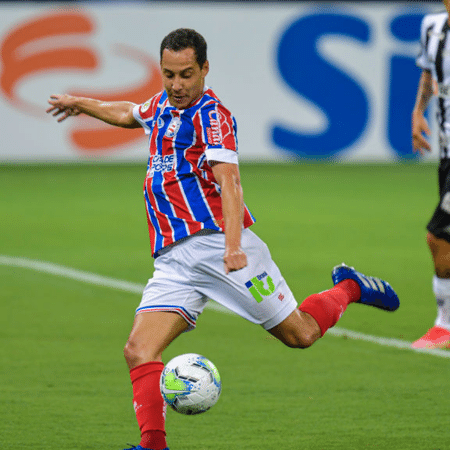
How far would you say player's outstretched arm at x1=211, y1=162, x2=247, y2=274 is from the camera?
4.24 metres

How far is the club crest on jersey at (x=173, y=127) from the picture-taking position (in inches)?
179

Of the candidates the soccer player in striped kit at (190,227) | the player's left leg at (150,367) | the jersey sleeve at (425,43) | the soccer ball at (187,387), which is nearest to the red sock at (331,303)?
the soccer player in striped kit at (190,227)

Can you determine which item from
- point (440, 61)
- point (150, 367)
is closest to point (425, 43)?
point (440, 61)

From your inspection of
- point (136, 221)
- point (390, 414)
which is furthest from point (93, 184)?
point (390, 414)

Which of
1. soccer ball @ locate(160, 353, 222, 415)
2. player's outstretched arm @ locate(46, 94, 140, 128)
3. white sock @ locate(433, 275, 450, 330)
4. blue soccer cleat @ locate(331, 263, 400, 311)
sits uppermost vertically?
player's outstretched arm @ locate(46, 94, 140, 128)

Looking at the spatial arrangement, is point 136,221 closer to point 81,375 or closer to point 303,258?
point 303,258

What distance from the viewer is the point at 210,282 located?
4582mm

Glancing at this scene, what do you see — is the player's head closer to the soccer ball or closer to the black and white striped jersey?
the soccer ball

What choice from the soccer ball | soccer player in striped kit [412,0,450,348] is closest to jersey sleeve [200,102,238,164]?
the soccer ball

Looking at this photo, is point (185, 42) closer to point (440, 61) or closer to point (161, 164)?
point (161, 164)

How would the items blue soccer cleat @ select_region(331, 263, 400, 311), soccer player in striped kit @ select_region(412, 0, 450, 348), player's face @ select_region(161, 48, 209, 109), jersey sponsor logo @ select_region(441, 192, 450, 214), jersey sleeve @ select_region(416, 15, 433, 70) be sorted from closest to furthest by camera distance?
player's face @ select_region(161, 48, 209, 109) → blue soccer cleat @ select_region(331, 263, 400, 311) → jersey sponsor logo @ select_region(441, 192, 450, 214) → soccer player in striped kit @ select_region(412, 0, 450, 348) → jersey sleeve @ select_region(416, 15, 433, 70)

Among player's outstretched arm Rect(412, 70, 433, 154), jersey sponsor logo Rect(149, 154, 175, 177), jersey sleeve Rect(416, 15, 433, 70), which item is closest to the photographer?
jersey sponsor logo Rect(149, 154, 175, 177)

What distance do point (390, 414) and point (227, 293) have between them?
1.15 metres

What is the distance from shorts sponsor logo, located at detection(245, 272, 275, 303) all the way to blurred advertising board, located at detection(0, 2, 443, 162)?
45.9ft
